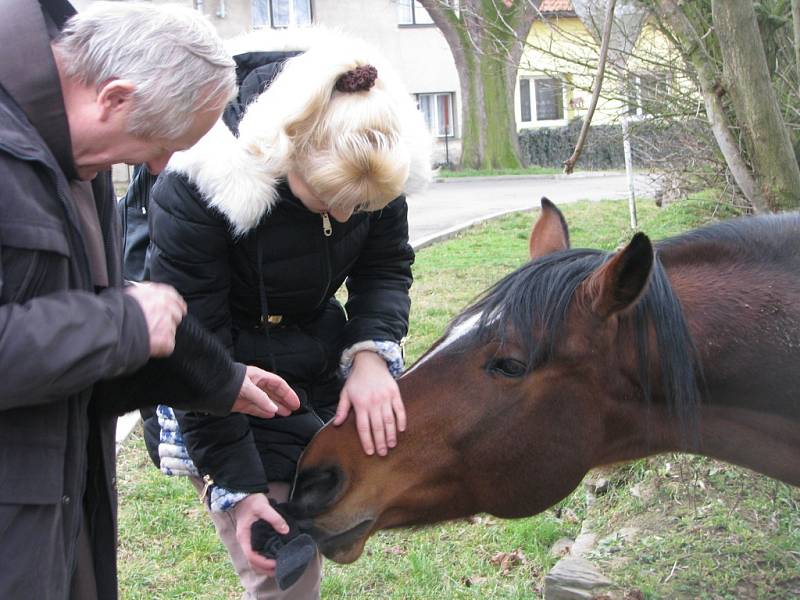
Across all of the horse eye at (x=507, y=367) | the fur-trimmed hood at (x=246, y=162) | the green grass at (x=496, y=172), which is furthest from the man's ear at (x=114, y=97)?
the green grass at (x=496, y=172)

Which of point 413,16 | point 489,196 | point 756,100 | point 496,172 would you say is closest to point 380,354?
point 756,100

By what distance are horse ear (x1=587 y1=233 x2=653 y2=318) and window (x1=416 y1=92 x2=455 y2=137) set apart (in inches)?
1302

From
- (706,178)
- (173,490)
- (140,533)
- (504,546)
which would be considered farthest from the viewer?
(706,178)

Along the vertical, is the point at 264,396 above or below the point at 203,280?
below

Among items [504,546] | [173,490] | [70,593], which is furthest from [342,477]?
[173,490]

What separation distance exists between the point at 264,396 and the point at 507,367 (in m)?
0.62

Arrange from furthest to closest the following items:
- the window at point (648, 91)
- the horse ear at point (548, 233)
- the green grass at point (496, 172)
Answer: the green grass at point (496, 172), the window at point (648, 91), the horse ear at point (548, 233)

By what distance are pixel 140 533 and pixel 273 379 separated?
2545 millimetres

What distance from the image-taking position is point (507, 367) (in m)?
2.42

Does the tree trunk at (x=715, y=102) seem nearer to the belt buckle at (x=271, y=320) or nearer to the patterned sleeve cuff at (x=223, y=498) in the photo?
the belt buckle at (x=271, y=320)

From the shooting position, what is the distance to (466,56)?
26500 millimetres

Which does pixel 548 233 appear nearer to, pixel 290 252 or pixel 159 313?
pixel 290 252

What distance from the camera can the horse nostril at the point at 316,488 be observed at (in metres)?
2.38

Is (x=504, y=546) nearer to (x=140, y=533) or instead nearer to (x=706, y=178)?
(x=140, y=533)
